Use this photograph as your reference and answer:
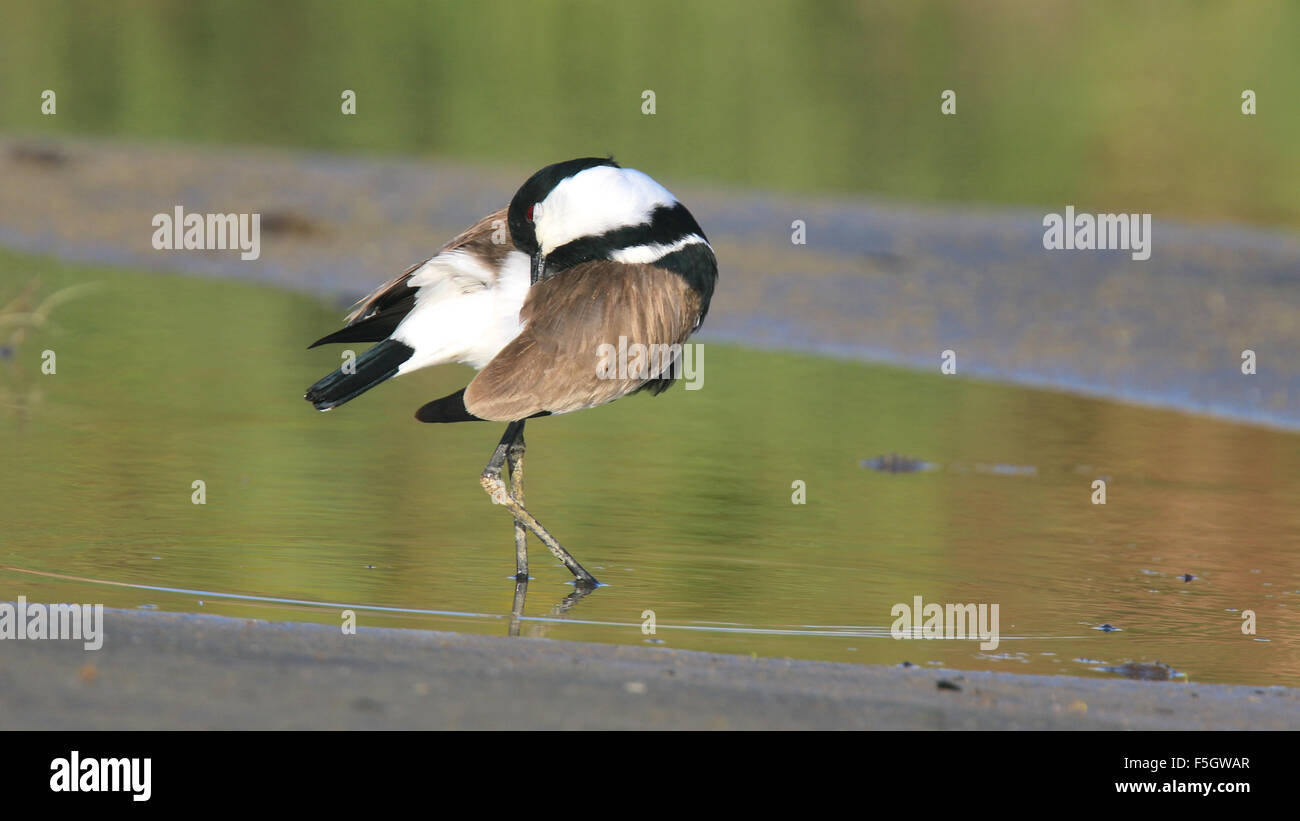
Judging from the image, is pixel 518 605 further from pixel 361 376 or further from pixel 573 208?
pixel 573 208

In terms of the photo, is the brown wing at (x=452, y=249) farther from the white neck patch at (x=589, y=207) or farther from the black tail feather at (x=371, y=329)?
the white neck patch at (x=589, y=207)

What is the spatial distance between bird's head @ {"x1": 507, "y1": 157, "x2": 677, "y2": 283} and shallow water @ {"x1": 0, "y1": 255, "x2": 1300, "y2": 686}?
1130 mm

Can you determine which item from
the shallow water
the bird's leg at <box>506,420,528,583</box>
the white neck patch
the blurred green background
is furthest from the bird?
the blurred green background

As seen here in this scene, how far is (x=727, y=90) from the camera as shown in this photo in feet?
80.8

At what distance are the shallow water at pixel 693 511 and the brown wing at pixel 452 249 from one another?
2.76 ft

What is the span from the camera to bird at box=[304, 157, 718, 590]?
6.32 metres

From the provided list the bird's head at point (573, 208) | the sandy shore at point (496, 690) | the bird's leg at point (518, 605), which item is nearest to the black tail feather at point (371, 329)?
the bird's head at point (573, 208)

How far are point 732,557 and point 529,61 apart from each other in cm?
2045

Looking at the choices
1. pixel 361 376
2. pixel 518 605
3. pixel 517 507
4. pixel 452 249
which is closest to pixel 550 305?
pixel 452 249

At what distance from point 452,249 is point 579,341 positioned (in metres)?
0.66

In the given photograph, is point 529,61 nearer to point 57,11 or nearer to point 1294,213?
point 57,11

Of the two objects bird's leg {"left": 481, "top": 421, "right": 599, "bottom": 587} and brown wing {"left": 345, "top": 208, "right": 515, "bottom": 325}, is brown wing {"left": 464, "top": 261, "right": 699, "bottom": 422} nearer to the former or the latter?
brown wing {"left": 345, "top": 208, "right": 515, "bottom": 325}

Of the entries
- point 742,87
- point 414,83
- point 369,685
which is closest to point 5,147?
point 414,83

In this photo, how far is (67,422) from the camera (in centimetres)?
890
